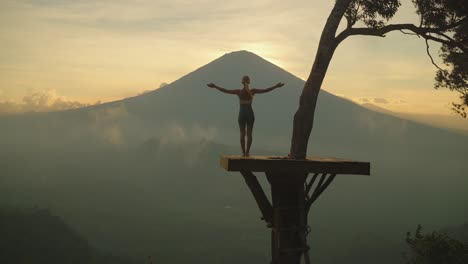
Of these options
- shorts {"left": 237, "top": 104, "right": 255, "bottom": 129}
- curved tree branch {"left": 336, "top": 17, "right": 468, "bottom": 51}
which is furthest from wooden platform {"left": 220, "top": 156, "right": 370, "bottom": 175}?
curved tree branch {"left": 336, "top": 17, "right": 468, "bottom": 51}

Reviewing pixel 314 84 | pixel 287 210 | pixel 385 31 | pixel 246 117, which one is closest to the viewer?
pixel 287 210

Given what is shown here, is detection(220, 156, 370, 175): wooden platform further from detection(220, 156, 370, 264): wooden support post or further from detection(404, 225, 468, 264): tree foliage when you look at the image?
detection(404, 225, 468, 264): tree foliage

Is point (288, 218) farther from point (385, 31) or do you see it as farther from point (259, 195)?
point (385, 31)

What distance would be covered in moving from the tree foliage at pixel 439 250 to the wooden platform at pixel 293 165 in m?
18.5

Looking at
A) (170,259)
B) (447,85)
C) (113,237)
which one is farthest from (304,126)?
(113,237)

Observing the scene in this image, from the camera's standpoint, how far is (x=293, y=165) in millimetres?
9242

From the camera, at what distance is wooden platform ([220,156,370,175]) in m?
9.11

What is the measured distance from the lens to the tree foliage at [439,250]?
2505cm

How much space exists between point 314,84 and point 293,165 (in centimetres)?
226

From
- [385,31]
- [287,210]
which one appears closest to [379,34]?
[385,31]

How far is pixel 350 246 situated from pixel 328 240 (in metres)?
19.1

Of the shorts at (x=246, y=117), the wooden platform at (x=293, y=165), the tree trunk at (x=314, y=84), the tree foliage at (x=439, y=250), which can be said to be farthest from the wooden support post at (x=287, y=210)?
the tree foliage at (x=439, y=250)

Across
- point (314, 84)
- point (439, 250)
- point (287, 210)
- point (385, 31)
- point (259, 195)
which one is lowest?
point (439, 250)

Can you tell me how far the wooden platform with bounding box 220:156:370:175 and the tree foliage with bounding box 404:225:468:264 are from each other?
60.6 ft
